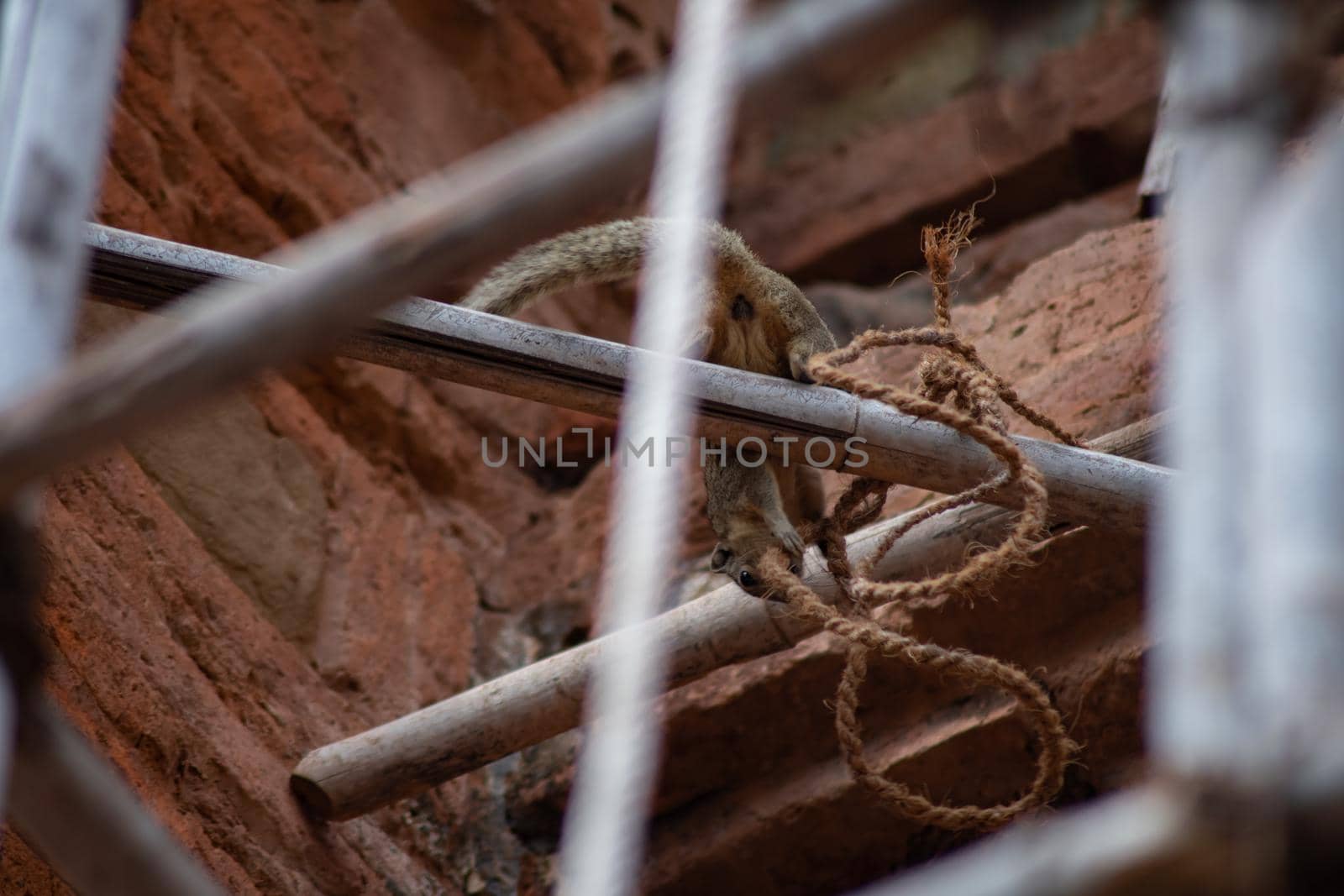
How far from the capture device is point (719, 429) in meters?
3.64

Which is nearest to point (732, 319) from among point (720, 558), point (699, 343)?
point (699, 343)

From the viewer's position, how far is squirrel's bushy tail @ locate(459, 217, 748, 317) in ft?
13.6

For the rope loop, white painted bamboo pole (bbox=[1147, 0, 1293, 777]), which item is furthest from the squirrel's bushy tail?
white painted bamboo pole (bbox=[1147, 0, 1293, 777])

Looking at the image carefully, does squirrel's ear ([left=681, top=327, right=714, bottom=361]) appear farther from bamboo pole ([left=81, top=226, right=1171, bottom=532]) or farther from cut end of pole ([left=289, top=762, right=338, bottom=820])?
cut end of pole ([left=289, top=762, right=338, bottom=820])

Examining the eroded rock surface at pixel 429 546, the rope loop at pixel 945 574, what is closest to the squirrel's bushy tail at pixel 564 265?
the rope loop at pixel 945 574

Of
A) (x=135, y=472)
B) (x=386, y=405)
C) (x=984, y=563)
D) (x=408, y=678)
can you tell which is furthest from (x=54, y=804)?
(x=386, y=405)

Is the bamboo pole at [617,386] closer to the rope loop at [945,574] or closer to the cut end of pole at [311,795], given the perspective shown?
the rope loop at [945,574]

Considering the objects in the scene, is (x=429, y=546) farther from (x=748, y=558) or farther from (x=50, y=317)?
(x=50, y=317)

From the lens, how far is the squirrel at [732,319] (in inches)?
165

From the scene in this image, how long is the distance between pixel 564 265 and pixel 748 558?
0.95 meters

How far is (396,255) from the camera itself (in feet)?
6.16

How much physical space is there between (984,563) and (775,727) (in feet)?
5.82

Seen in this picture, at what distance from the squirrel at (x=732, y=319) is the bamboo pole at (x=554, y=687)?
133 mm

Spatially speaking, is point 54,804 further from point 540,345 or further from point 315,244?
point 540,345
